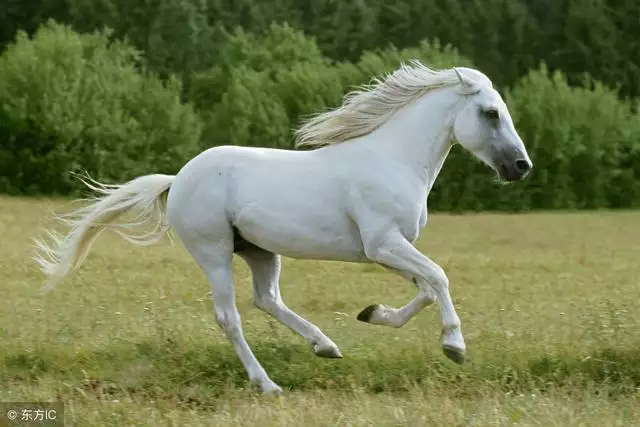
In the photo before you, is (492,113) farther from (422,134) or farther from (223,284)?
(223,284)

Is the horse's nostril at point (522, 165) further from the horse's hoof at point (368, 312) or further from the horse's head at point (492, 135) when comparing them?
the horse's hoof at point (368, 312)

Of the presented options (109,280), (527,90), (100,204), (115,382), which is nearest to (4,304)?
(109,280)

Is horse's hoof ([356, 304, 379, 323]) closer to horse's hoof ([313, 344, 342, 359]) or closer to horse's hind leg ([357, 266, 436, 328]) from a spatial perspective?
horse's hind leg ([357, 266, 436, 328])

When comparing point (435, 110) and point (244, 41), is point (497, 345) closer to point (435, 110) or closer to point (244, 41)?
point (435, 110)

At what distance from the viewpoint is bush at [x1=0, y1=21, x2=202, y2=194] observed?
43.7 metres

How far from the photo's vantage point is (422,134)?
816 centimetres

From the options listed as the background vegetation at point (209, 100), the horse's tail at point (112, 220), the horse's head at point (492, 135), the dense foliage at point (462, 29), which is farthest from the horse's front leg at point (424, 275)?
the dense foliage at point (462, 29)

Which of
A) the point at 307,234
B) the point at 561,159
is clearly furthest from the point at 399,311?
the point at 561,159

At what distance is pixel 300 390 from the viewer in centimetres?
811

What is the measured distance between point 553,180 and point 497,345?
3946 centimetres

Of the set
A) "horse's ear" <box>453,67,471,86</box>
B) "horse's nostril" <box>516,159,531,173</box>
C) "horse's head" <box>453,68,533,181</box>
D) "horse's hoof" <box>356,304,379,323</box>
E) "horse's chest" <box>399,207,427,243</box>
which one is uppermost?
"horse's ear" <box>453,67,471,86</box>

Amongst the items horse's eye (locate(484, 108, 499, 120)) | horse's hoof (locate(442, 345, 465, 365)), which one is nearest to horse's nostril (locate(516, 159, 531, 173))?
horse's eye (locate(484, 108, 499, 120))

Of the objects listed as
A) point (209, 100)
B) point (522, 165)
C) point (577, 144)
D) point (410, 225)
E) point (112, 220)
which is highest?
point (522, 165)

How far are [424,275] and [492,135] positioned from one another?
1054 mm
